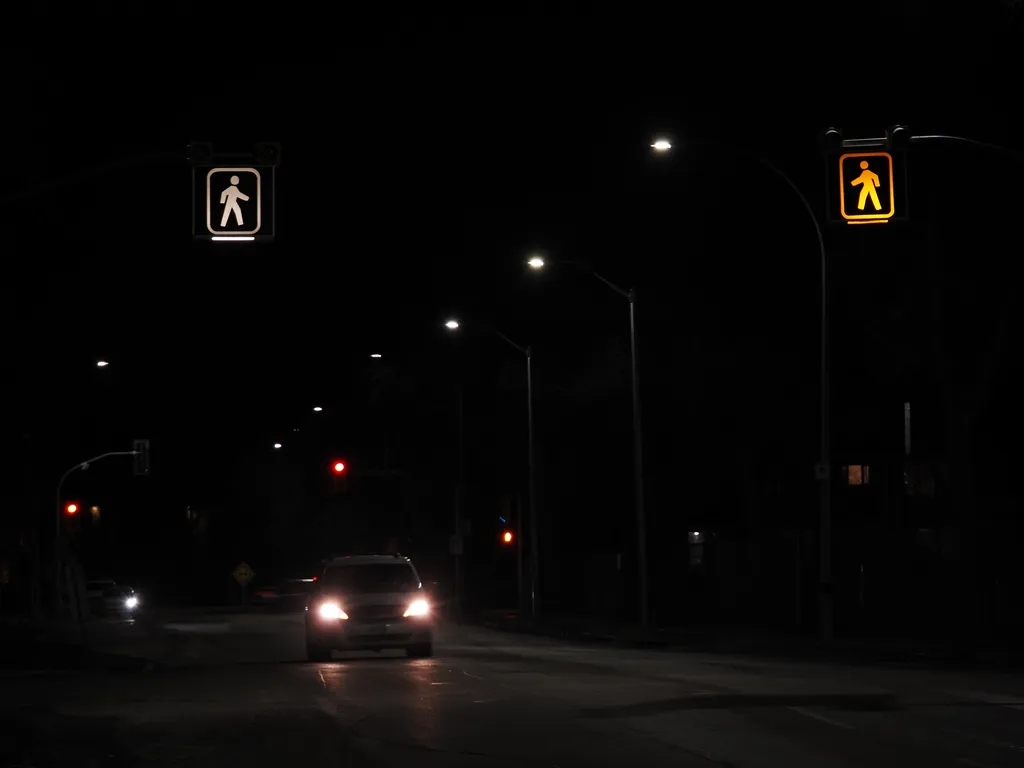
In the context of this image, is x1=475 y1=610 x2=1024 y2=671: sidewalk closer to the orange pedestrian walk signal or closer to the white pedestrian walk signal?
the orange pedestrian walk signal

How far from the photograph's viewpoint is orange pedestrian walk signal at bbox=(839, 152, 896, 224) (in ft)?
67.0

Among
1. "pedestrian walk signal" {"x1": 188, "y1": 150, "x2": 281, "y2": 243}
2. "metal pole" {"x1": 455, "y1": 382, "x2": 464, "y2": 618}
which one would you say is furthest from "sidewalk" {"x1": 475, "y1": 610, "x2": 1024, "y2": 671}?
"pedestrian walk signal" {"x1": 188, "y1": 150, "x2": 281, "y2": 243}

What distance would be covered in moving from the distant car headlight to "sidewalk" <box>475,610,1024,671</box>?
764 cm

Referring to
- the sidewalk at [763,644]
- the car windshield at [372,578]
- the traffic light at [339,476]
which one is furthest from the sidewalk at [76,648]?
the sidewalk at [763,644]

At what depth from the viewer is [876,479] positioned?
67.6 meters

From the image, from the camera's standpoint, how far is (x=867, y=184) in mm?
20453

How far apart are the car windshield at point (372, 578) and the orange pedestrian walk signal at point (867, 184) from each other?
10.8 meters

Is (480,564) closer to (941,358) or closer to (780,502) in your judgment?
(780,502)

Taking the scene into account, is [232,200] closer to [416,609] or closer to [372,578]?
[416,609]

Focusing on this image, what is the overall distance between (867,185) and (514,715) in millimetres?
7993

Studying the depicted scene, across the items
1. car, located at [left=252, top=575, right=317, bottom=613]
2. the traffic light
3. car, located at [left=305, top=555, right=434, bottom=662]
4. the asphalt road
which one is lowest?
car, located at [left=252, top=575, right=317, bottom=613]

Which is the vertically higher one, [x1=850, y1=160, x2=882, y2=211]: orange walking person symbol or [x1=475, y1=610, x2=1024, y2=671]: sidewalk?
[x1=850, y1=160, x2=882, y2=211]: orange walking person symbol

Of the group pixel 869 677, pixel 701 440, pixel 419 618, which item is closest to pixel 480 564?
pixel 701 440

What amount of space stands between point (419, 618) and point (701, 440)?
73.2ft
